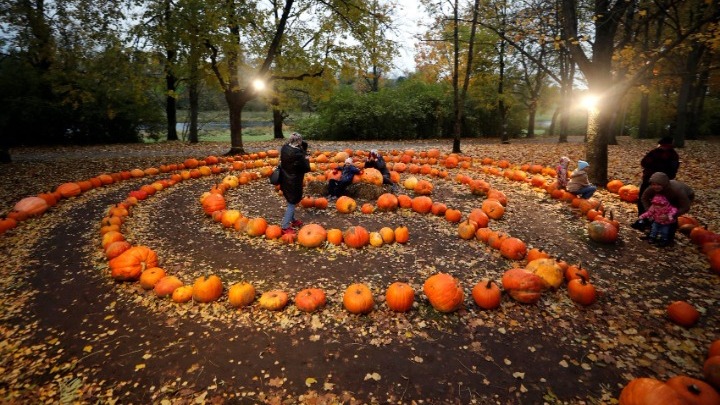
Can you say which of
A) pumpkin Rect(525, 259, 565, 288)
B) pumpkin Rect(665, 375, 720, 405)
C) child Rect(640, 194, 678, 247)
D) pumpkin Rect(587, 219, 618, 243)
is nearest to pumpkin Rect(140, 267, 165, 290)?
pumpkin Rect(525, 259, 565, 288)

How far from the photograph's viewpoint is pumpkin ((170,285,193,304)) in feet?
15.4

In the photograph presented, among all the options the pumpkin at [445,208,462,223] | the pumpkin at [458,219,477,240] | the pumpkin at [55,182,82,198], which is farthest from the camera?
the pumpkin at [55,182,82,198]

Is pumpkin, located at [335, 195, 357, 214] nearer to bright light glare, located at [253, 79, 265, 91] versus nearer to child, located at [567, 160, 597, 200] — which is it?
child, located at [567, 160, 597, 200]

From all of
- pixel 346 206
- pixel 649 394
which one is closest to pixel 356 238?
pixel 346 206

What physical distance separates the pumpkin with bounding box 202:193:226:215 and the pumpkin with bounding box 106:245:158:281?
2.62 metres

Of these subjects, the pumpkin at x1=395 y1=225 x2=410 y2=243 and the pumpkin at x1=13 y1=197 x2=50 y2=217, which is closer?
the pumpkin at x1=395 y1=225 x2=410 y2=243

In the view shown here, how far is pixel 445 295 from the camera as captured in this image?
14.7 feet

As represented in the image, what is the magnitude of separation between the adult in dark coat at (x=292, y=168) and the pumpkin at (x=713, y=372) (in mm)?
5948

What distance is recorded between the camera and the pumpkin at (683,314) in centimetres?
416

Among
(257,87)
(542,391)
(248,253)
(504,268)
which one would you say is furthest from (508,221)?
(257,87)

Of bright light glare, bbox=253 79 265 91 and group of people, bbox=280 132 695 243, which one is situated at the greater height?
bright light glare, bbox=253 79 265 91

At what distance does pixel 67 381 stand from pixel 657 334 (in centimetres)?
660

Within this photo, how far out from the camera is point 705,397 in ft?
9.02

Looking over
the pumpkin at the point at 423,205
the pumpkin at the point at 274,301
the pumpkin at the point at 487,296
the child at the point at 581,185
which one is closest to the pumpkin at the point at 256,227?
the pumpkin at the point at 274,301
